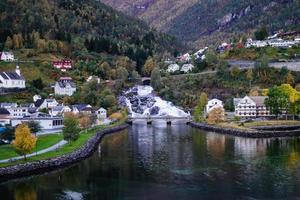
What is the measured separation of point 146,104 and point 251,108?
96.0 feet

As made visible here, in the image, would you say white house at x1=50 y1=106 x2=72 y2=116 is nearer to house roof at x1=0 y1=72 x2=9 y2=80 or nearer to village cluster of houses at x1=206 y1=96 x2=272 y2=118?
house roof at x1=0 y1=72 x2=9 y2=80

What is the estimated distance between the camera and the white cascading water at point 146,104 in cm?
10256

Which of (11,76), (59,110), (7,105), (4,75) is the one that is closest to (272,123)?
(59,110)

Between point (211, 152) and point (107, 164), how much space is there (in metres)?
11.7

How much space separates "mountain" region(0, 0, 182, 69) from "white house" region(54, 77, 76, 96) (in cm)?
2160

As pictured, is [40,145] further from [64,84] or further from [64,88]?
[64,84]

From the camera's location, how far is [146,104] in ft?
356

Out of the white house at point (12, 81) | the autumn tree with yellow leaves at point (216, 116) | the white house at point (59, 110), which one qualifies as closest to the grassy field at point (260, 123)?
the autumn tree with yellow leaves at point (216, 116)

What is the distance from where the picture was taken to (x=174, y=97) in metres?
107

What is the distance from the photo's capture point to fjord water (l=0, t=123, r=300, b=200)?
34375mm

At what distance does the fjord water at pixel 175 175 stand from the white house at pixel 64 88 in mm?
40486

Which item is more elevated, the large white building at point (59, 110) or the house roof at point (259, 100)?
the house roof at point (259, 100)

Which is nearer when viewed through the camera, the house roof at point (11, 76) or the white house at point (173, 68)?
the house roof at point (11, 76)

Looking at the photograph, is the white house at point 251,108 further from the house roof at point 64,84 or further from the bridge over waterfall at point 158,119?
the house roof at point 64,84
